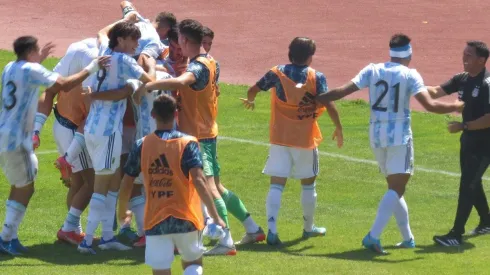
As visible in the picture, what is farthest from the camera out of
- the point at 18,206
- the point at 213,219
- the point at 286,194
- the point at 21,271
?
the point at 286,194

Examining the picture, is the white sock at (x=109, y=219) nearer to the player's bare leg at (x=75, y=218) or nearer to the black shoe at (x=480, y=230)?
the player's bare leg at (x=75, y=218)

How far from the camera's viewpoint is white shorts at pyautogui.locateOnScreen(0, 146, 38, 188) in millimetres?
10102

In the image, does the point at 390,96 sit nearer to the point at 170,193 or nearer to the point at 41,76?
the point at 170,193

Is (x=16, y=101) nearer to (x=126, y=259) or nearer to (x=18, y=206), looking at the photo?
(x=18, y=206)

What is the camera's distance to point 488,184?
13.6 meters

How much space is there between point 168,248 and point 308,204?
3063mm

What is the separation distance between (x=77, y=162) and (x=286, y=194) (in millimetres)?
3249

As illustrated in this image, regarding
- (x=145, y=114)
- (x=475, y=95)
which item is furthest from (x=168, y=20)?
(x=475, y=95)

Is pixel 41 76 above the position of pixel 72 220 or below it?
above

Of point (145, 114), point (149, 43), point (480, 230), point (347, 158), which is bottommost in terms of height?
point (347, 158)

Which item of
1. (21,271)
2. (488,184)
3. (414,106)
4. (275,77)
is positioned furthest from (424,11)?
(21,271)

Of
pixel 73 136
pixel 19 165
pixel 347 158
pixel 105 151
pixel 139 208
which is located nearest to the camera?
pixel 105 151

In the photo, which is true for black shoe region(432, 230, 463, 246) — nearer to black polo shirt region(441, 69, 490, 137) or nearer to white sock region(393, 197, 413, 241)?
white sock region(393, 197, 413, 241)

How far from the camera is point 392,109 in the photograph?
10.4 metres
